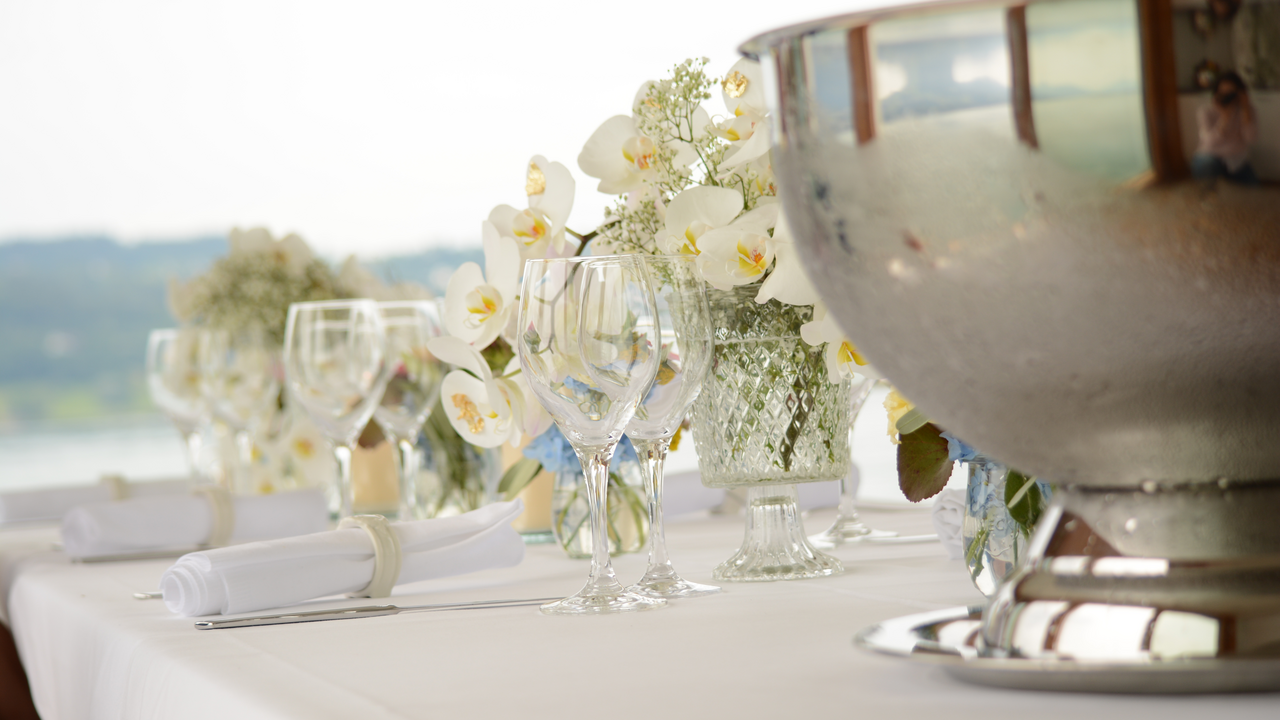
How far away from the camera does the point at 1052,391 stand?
417 mm

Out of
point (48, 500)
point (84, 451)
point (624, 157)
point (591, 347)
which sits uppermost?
point (624, 157)

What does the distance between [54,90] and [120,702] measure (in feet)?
20.4

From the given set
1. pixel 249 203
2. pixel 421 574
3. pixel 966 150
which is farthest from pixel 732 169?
pixel 249 203

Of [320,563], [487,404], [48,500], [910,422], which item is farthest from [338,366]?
[48,500]

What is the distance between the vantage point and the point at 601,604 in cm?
71

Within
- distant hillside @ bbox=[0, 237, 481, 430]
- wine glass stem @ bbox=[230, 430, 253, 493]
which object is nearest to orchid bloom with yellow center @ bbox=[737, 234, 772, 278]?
wine glass stem @ bbox=[230, 430, 253, 493]

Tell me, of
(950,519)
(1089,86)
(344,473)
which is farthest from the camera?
(344,473)

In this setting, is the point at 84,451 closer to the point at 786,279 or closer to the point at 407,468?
the point at 407,468

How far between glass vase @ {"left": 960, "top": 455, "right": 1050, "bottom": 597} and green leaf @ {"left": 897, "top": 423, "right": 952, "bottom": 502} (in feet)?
0.05

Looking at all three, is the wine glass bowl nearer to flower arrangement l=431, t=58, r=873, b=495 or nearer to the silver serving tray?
flower arrangement l=431, t=58, r=873, b=495

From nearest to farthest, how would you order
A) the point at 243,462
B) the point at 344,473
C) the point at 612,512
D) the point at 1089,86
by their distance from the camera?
the point at 1089,86 → the point at 612,512 → the point at 344,473 → the point at 243,462

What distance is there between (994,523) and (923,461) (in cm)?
6

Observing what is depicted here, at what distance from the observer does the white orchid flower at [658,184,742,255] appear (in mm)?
812

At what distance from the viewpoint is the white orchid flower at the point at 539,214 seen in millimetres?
923
